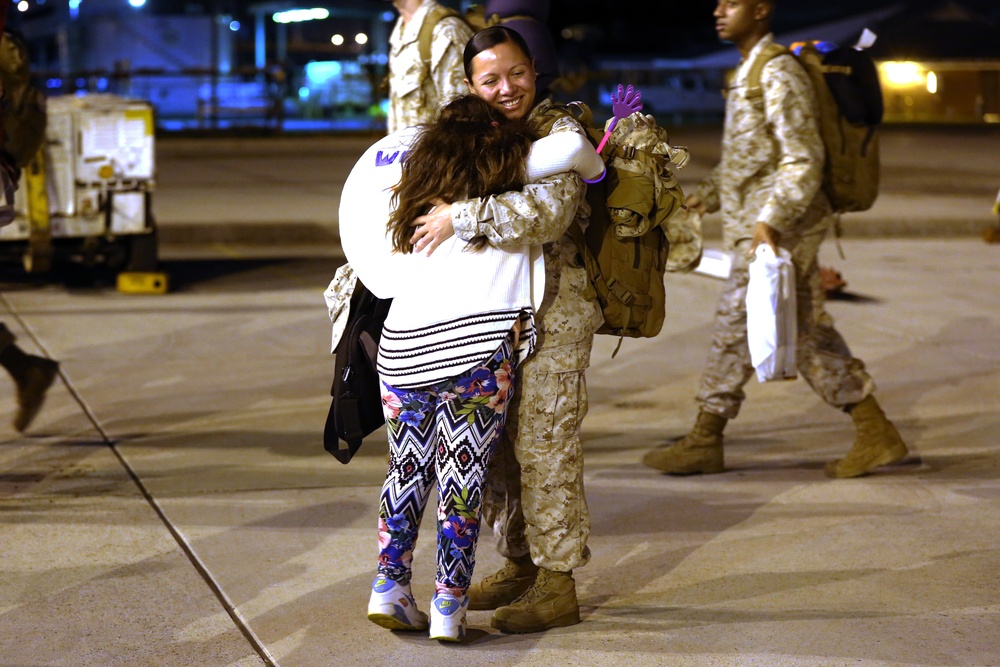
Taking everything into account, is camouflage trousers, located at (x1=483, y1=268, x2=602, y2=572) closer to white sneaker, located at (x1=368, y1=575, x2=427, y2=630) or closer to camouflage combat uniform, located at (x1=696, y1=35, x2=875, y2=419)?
white sneaker, located at (x1=368, y1=575, x2=427, y2=630)

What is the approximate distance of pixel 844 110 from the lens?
4762mm

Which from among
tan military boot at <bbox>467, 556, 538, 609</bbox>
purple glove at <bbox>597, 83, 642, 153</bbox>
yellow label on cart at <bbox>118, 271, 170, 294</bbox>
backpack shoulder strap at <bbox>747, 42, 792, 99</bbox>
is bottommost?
yellow label on cart at <bbox>118, 271, 170, 294</bbox>

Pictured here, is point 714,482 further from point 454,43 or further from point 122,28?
point 122,28

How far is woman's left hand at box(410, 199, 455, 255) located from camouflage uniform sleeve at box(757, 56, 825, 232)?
6.17 ft

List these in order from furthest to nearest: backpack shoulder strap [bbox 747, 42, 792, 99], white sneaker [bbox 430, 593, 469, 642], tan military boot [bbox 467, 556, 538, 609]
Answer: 1. backpack shoulder strap [bbox 747, 42, 792, 99]
2. tan military boot [bbox 467, 556, 538, 609]
3. white sneaker [bbox 430, 593, 469, 642]

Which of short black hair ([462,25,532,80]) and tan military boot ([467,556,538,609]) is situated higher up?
short black hair ([462,25,532,80])

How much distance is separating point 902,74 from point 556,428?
3739cm

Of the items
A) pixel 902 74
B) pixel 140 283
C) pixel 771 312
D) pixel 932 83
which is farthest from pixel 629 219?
pixel 902 74

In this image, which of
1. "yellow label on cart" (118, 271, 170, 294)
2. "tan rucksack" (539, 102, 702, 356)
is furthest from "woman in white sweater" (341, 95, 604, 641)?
"yellow label on cart" (118, 271, 170, 294)

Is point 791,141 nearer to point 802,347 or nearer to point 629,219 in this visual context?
point 802,347

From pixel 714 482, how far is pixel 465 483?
1.90 meters

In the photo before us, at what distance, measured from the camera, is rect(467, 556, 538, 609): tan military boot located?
366cm

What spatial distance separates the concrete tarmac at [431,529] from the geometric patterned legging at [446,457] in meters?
0.26

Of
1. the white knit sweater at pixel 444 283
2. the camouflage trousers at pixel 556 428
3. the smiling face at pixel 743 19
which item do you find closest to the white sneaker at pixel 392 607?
the camouflage trousers at pixel 556 428
